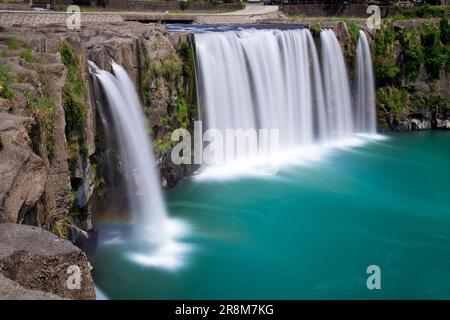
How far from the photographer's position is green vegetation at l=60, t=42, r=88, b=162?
10.4 meters

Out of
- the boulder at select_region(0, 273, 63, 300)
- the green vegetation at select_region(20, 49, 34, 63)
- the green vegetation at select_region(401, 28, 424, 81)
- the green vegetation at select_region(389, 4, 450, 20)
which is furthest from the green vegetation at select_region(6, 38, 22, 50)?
the green vegetation at select_region(389, 4, 450, 20)

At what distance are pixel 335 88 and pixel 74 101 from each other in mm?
16571

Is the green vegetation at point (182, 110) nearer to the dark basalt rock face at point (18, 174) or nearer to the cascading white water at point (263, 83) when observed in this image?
the cascading white water at point (263, 83)

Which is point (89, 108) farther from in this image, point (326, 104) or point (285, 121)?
point (326, 104)

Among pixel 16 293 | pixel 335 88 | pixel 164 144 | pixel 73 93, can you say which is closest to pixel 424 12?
pixel 335 88

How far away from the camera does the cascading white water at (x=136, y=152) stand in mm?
13227

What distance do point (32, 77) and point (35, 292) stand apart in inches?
228

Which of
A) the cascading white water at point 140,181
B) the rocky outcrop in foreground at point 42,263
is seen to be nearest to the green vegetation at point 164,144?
the cascading white water at point 140,181

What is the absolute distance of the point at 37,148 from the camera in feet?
26.1

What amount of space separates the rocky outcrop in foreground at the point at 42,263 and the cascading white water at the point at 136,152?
25.1 feet

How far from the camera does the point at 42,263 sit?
519 centimetres

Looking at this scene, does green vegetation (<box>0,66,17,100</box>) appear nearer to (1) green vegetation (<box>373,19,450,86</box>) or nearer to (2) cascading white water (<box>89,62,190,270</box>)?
(2) cascading white water (<box>89,62,190,270</box>)

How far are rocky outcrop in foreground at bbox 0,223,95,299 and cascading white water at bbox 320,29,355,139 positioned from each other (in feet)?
66.2

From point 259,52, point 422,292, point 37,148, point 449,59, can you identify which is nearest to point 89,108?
point 37,148
